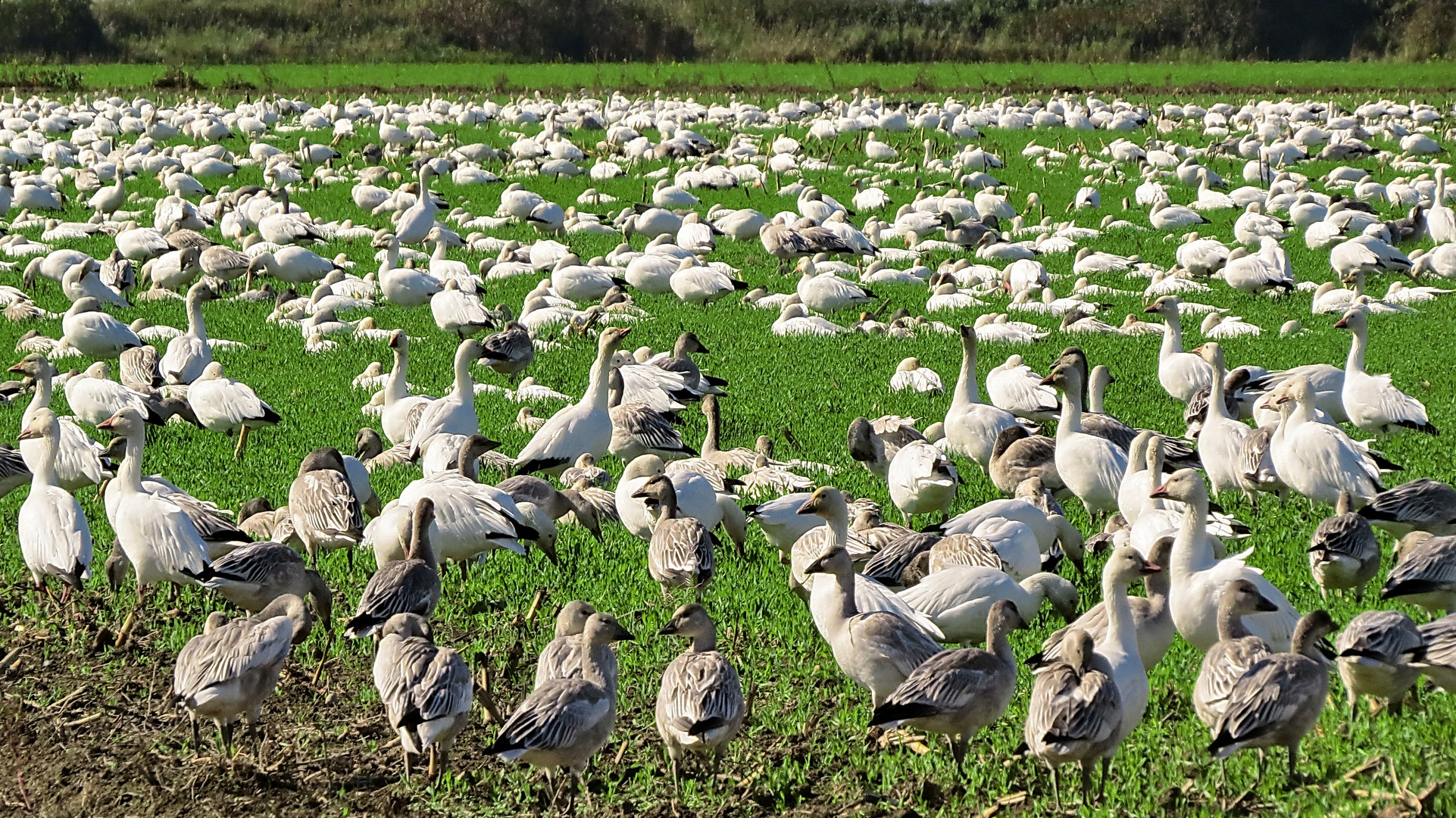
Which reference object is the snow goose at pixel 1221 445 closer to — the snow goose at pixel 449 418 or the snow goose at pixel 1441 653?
the snow goose at pixel 1441 653

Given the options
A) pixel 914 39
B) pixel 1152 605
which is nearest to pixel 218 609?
pixel 1152 605

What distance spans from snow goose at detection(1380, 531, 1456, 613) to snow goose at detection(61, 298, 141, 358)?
11.2 m

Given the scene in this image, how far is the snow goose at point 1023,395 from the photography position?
36.3 feet

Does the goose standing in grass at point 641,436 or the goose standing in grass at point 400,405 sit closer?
the goose standing in grass at point 641,436

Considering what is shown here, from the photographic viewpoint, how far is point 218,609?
779 centimetres

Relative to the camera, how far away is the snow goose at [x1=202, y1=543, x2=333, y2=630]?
23.1 feet

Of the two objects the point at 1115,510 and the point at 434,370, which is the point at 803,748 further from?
the point at 434,370

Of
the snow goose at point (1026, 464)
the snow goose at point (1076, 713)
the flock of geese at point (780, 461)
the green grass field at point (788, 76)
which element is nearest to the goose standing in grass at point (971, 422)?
the flock of geese at point (780, 461)

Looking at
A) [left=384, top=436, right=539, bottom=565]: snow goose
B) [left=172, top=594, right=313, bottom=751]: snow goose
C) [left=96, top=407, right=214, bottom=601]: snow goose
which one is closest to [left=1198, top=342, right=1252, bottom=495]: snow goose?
[left=384, top=436, right=539, bottom=565]: snow goose

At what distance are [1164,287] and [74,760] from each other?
1398 cm

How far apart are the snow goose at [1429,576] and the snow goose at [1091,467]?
2.40 metres

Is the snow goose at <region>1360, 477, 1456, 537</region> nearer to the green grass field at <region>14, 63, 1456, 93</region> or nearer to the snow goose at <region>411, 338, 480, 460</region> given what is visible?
the snow goose at <region>411, 338, 480, 460</region>

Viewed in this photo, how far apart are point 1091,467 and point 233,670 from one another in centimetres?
538

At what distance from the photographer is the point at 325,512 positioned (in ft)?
26.0
